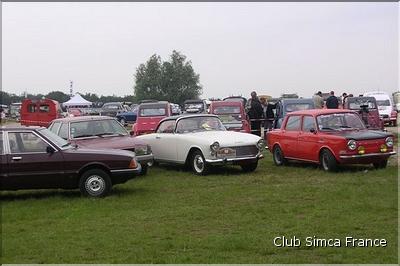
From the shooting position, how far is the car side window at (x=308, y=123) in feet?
46.1

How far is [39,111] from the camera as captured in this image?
33.4m

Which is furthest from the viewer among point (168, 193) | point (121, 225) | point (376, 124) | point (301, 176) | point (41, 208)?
point (376, 124)

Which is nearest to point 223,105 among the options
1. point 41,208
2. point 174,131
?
point 174,131

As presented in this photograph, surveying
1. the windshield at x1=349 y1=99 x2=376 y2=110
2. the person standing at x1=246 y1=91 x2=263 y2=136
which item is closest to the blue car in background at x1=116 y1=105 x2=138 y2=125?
the windshield at x1=349 y1=99 x2=376 y2=110

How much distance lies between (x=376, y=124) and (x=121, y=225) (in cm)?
1596

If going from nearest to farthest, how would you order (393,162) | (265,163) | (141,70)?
(393,162) < (265,163) < (141,70)

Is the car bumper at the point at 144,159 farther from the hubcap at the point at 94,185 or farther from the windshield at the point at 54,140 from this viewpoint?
the hubcap at the point at 94,185

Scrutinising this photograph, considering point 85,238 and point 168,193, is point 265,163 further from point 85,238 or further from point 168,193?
point 85,238

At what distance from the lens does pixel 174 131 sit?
1478 cm

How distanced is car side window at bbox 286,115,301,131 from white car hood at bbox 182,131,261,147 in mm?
1231

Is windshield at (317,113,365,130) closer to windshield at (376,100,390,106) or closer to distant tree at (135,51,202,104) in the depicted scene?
windshield at (376,100,390,106)

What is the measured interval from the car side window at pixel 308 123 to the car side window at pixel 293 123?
9.5 inches

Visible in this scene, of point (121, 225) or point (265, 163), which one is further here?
point (265, 163)

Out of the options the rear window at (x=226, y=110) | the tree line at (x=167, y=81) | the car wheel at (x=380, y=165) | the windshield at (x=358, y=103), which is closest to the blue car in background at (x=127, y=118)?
the windshield at (x=358, y=103)
